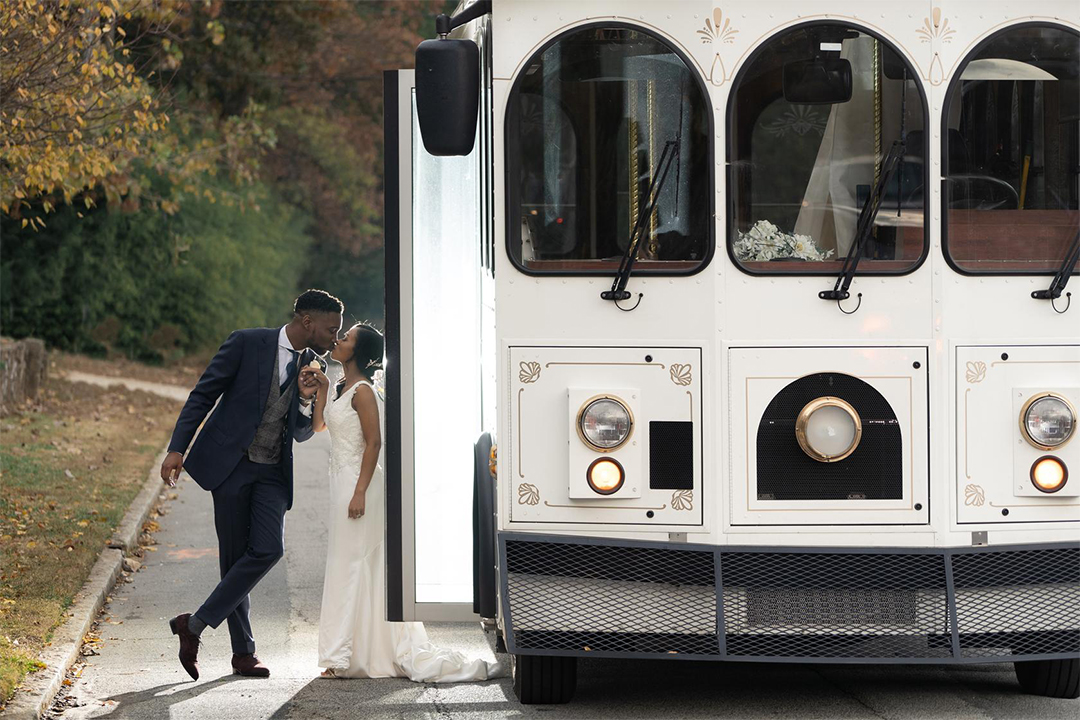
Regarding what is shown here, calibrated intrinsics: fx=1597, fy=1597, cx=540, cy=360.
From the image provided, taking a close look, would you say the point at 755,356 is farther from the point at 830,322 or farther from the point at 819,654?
the point at 819,654

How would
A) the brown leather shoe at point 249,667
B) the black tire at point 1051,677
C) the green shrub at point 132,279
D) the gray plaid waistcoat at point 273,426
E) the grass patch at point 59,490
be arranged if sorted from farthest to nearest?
the green shrub at point 132,279 → the grass patch at point 59,490 → the brown leather shoe at point 249,667 → the gray plaid waistcoat at point 273,426 → the black tire at point 1051,677

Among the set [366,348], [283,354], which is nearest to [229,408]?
[283,354]

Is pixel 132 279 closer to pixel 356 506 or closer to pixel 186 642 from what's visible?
pixel 186 642

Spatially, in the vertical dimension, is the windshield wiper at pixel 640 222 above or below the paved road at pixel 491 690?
above

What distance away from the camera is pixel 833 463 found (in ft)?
20.7

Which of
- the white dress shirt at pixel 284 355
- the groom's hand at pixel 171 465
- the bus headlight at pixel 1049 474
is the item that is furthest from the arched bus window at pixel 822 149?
the groom's hand at pixel 171 465

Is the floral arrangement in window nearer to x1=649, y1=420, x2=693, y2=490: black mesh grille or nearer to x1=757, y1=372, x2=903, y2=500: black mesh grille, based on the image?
x1=757, y1=372, x2=903, y2=500: black mesh grille

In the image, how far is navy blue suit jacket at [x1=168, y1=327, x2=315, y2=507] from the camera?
7.21 m

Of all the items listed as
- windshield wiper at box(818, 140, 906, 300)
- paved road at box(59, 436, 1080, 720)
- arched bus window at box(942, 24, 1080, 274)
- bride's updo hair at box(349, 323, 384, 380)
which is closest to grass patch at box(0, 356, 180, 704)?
paved road at box(59, 436, 1080, 720)

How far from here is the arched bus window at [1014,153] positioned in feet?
20.9

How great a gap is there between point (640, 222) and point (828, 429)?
3.61ft

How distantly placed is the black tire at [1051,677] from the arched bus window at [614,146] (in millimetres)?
2291

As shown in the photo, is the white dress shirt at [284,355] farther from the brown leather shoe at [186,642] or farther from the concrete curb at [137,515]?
the concrete curb at [137,515]

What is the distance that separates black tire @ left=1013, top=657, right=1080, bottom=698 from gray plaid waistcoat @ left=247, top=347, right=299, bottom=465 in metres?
3.43
